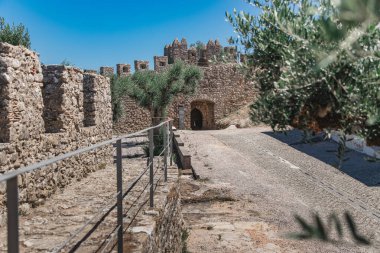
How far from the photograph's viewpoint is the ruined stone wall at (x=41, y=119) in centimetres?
493

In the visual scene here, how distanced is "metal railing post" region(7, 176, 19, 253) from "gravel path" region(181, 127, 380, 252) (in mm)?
2824

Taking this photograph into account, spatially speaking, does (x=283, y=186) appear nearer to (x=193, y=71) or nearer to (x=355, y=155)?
(x=355, y=155)

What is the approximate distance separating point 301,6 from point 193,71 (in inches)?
723

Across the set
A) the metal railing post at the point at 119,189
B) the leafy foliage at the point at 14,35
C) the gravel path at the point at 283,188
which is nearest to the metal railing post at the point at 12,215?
the metal railing post at the point at 119,189

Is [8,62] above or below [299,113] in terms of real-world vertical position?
above

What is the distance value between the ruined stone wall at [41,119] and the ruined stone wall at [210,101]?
18.2 metres

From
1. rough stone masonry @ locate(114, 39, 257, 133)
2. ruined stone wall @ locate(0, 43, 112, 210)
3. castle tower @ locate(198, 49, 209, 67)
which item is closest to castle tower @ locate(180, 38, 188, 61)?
rough stone masonry @ locate(114, 39, 257, 133)

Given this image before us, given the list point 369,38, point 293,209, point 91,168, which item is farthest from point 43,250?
point 293,209

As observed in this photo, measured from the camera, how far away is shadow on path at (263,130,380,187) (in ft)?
36.8

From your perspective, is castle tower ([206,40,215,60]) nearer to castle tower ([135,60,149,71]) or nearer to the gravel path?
castle tower ([135,60,149,71])

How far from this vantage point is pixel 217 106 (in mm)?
28234

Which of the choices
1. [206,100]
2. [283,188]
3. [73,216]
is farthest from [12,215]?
[206,100]

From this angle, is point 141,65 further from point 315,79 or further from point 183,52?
point 315,79

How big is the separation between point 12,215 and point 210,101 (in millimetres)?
26627
